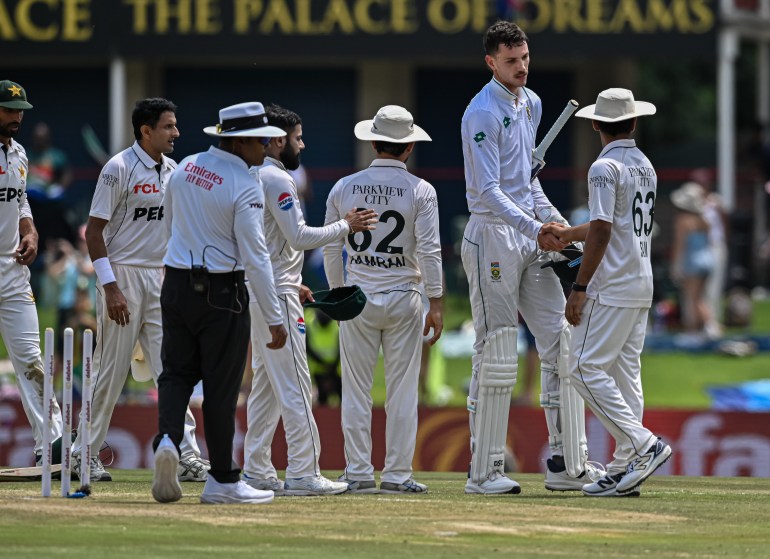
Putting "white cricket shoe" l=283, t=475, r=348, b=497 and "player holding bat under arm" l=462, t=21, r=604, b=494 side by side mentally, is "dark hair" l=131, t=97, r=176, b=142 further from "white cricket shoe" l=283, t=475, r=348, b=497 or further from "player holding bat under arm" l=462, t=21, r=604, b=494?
"white cricket shoe" l=283, t=475, r=348, b=497

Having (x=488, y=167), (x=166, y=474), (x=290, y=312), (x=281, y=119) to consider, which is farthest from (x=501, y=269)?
(x=166, y=474)

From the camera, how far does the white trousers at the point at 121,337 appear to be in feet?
34.0

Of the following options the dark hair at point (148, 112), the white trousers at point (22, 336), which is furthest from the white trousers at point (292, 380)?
the white trousers at point (22, 336)

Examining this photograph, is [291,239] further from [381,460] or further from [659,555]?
[381,460]

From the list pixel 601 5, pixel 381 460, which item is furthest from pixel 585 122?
pixel 381 460

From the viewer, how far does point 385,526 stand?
826 centimetres

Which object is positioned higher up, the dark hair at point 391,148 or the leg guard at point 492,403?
the dark hair at point 391,148

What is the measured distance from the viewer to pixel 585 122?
2686 cm

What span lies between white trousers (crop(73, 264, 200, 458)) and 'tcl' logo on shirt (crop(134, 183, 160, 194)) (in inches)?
19.2

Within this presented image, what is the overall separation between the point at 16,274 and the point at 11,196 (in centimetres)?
49

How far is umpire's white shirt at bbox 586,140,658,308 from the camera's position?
961 centimetres

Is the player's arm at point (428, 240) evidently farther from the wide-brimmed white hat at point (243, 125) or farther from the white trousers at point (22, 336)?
the white trousers at point (22, 336)

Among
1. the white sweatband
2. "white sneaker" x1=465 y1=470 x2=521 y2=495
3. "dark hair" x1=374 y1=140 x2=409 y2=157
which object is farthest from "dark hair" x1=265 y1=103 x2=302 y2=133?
"white sneaker" x1=465 y1=470 x2=521 y2=495

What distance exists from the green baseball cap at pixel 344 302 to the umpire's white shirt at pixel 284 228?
0.27 meters
